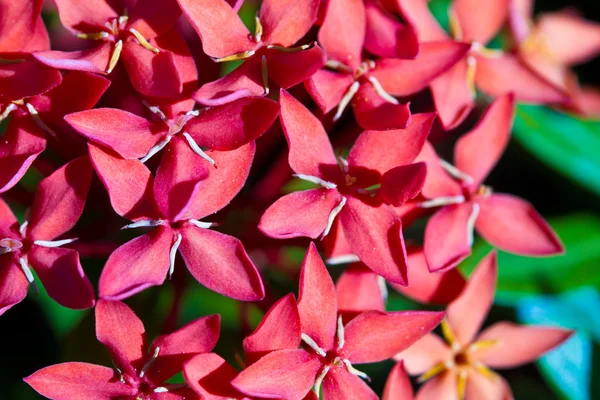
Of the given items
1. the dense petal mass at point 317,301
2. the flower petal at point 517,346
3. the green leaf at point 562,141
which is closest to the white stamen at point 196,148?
the dense petal mass at point 317,301

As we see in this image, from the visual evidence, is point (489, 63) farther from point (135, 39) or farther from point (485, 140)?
point (135, 39)

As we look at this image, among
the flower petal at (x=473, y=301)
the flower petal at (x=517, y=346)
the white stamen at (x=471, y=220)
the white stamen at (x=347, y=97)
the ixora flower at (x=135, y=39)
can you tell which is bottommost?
the flower petal at (x=517, y=346)

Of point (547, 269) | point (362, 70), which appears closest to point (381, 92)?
point (362, 70)

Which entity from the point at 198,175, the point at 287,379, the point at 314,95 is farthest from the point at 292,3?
the point at 287,379

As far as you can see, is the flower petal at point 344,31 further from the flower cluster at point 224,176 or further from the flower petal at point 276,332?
the flower petal at point 276,332

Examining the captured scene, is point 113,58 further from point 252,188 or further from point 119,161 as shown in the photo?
point 252,188

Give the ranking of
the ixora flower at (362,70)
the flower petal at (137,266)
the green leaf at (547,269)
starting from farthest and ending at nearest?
the green leaf at (547,269), the ixora flower at (362,70), the flower petal at (137,266)
